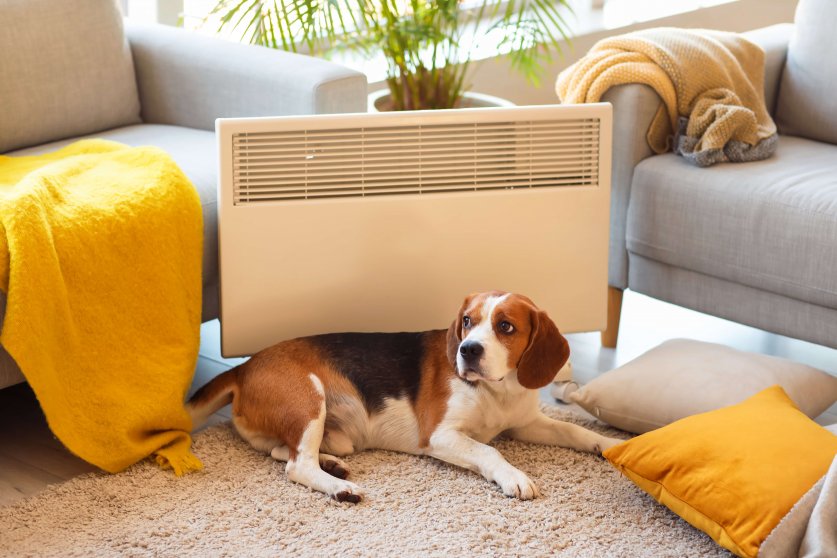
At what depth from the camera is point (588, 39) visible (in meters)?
4.38

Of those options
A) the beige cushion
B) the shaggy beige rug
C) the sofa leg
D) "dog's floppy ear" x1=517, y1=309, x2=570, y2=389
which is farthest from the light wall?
the shaggy beige rug

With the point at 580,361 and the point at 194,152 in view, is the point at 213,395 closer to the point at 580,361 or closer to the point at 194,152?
the point at 194,152

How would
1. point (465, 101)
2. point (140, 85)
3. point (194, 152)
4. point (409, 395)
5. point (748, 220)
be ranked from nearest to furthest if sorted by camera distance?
point (409, 395)
point (748, 220)
point (194, 152)
point (140, 85)
point (465, 101)

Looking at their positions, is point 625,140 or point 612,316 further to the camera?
point 612,316

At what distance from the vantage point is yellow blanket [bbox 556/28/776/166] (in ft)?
8.82

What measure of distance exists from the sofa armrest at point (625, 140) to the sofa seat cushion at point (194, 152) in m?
0.98

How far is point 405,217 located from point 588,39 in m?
2.22

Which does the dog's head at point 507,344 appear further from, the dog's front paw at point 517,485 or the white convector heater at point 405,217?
the white convector heater at point 405,217

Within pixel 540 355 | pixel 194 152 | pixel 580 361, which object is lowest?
pixel 580 361

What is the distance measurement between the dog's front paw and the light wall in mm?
1569

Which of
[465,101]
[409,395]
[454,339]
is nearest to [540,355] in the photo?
[454,339]

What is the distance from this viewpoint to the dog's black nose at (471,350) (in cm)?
209

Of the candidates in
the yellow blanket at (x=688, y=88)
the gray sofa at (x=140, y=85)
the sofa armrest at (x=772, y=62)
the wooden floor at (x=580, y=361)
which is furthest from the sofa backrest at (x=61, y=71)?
the sofa armrest at (x=772, y=62)

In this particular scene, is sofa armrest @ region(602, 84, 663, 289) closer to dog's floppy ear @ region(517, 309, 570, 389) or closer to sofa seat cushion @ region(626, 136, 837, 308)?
sofa seat cushion @ region(626, 136, 837, 308)
